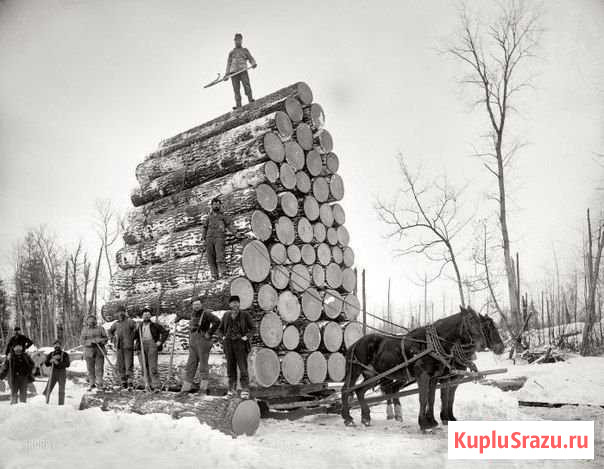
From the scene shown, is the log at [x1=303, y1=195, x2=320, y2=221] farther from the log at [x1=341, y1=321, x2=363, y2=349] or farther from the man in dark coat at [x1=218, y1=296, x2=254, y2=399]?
the man in dark coat at [x1=218, y1=296, x2=254, y2=399]

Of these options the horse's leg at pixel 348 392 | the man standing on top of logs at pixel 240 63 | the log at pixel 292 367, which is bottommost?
the horse's leg at pixel 348 392

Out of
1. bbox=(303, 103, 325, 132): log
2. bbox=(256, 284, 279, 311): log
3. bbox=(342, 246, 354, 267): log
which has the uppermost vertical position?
bbox=(303, 103, 325, 132): log

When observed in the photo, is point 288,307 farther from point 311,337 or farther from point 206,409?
point 206,409

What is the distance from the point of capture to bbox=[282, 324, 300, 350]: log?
360 inches

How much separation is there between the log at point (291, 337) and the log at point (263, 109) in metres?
4.37

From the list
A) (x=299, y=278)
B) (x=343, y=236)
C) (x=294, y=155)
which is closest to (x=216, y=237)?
(x=299, y=278)

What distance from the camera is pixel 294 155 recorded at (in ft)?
34.1

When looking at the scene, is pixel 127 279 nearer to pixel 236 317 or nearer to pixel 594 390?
pixel 236 317

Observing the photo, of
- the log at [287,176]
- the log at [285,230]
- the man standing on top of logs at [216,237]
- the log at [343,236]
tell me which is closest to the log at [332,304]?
the log at [343,236]

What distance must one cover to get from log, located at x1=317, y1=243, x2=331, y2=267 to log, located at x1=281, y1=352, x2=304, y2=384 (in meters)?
2.03

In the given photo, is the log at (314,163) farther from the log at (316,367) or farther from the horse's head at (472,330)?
the horse's head at (472,330)

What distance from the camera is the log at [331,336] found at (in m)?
10.1

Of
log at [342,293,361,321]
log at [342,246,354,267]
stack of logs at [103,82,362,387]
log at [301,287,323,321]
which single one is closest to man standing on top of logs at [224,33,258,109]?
stack of logs at [103,82,362,387]

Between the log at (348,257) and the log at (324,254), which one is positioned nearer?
the log at (324,254)
